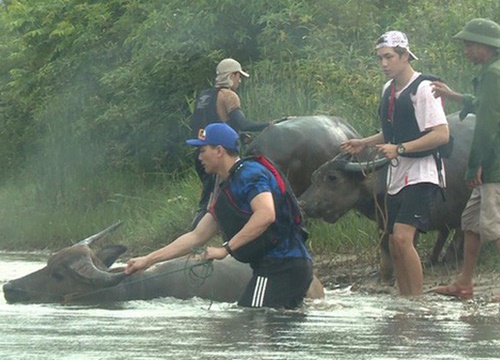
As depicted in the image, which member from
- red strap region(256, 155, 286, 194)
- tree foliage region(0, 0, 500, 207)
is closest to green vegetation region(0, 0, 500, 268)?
tree foliage region(0, 0, 500, 207)

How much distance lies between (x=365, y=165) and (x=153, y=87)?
9353 mm

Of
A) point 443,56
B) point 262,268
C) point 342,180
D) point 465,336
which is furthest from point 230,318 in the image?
point 443,56

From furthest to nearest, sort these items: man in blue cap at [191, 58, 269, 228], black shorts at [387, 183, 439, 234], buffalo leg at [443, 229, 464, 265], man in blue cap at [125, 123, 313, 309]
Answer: man in blue cap at [191, 58, 269, 228], buffalo leg at [443, 229, 464, 265], black shorts at [387, 183, 439, 234], man in blue cap at [125, 123, 313, 309]

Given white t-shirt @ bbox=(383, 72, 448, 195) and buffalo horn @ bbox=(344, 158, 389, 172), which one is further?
buffalo horn @ bbox=(344, 158, 389, 172)

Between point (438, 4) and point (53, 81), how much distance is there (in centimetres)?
782

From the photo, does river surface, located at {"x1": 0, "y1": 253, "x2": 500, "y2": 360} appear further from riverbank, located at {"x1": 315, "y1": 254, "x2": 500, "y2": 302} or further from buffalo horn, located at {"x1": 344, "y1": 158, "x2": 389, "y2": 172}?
buffalo horn, located at {"x1": 344, "y1": 158, "x2": 389, "y2": 172}

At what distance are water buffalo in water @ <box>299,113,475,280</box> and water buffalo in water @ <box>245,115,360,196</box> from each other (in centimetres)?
176

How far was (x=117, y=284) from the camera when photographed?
12.1 m

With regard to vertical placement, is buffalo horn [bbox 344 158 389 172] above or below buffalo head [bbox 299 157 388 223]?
above

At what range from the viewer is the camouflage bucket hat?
1138cm

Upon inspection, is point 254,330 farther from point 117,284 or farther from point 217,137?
point 117,284

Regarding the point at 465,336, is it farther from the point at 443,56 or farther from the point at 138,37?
the point at 138,37

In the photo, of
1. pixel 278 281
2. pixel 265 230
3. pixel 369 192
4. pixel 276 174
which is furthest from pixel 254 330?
pixel 369 192

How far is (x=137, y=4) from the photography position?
78.8ft
